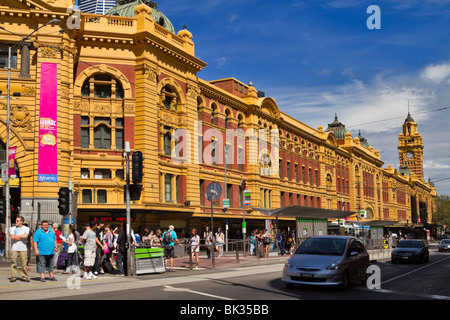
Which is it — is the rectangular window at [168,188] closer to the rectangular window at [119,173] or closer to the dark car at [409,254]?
the rectangular window at [119,173]

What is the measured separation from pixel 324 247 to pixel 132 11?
3226cm

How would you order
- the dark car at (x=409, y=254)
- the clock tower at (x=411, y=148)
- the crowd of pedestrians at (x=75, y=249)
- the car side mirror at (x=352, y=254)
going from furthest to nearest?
the clock tower at (x=411, y=148) → the dark car at (x=409, y=254) → the crowd of pedestrians at (x=75, y=249) → the car side mirror at (x=352, y=254)

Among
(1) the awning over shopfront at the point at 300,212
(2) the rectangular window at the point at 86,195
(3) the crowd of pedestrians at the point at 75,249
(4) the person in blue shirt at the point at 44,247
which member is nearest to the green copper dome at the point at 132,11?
(2) the rectangular window at the point at 86,195

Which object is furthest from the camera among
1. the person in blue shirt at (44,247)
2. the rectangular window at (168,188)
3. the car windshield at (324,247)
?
the rectangular window at (168,188)

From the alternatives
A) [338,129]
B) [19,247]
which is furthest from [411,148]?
[19,247]

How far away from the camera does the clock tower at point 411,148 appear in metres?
155

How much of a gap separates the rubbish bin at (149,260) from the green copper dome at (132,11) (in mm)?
26587

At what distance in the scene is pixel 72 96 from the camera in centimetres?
3183

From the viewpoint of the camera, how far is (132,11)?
135 feet

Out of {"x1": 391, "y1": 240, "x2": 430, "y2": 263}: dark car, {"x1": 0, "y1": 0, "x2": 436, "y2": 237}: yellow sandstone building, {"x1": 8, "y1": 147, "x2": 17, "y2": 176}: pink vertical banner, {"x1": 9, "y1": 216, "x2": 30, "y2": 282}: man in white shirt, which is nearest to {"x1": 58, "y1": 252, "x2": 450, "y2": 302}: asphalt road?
{"x1": 9, "y1": 216, "x2": 30, "y2": 282}: man in white shirt

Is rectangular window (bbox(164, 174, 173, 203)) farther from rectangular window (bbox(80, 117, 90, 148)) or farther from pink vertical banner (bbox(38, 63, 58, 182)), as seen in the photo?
pink vertical banner (bbox(38, 63, 58, 182))

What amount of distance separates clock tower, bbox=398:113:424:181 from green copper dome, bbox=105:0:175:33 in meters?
128

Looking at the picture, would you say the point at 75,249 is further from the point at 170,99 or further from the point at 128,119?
the point at 170,99
